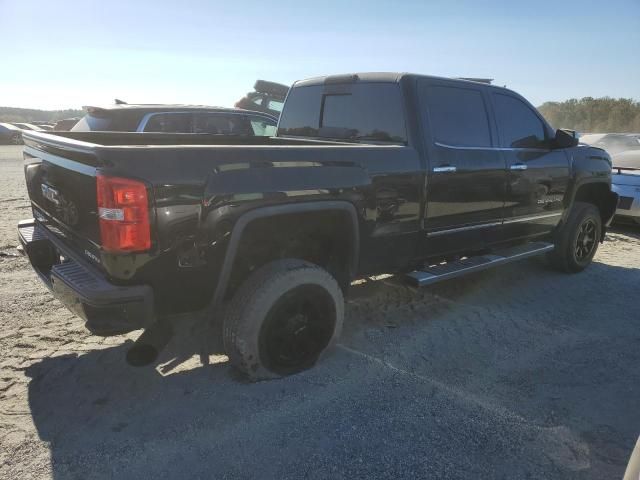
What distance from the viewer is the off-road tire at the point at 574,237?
533cm

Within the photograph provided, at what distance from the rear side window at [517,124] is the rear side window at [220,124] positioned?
14.4ft

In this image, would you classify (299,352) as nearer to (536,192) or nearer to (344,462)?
(344,462)

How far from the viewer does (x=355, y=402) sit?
2857 mm

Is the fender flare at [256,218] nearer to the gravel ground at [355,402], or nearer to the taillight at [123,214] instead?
the taillight at [123,214]

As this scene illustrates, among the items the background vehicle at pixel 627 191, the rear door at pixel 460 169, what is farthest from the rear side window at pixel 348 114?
the background vehicle at pixel 627 191

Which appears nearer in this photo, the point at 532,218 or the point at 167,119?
the point at 532,218

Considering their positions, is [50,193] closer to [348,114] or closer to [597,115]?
[348,114]

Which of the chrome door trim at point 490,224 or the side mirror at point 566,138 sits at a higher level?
the side mirror at point 566,138

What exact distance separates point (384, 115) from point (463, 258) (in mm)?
1538

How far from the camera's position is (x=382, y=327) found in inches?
155

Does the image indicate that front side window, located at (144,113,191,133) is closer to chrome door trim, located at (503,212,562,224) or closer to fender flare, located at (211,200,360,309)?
fender flare, located at (211,200,360,309)

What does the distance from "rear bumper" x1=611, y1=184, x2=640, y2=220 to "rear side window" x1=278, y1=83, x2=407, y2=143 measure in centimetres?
535

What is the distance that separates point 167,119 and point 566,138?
17.9ft

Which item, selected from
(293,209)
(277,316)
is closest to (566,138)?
(293,209)
